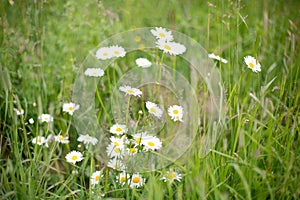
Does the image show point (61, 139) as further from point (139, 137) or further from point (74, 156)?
point (139, 137)

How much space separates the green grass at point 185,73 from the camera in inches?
46.8

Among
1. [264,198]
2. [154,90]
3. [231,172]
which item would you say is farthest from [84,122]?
[264,198]

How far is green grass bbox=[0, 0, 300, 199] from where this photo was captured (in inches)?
46.8

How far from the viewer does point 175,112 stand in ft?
4.53

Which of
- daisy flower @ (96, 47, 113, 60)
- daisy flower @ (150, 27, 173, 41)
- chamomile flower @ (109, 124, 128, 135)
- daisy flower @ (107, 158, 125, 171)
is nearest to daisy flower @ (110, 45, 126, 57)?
daisy flower @ (96, 47, 113, 60)

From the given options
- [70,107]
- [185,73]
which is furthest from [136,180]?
[185,73]

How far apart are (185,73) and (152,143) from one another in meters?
0.70

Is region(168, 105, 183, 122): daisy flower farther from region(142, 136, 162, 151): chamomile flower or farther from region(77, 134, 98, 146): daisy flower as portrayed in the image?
region(77, 134, 98, 146): daisy flower

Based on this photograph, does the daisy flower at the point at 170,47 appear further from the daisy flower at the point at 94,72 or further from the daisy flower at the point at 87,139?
the daisy flower at the point at 87,139

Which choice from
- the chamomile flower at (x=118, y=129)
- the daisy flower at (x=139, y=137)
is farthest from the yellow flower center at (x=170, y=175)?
the chamomile flower at (x=118, y=129)

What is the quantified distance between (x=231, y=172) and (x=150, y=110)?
0.98 feet

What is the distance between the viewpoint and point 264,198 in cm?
115

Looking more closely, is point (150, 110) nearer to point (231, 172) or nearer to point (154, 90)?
point (154, 90)

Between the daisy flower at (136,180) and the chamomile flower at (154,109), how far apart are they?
19cm
